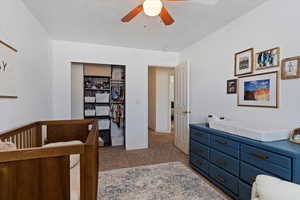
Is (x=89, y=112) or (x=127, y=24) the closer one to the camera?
(x=127, y=24)

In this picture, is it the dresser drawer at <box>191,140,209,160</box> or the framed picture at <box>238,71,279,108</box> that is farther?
the dresser drawer at <box>191,140,209,160</box>

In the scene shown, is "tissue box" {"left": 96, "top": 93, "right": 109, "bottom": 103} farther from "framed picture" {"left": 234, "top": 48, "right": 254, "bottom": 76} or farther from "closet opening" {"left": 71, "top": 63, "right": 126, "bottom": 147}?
"framed picture" {"left": 234, "top": 48, "right": 254, "bottom": 76}

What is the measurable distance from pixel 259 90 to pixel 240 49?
67cm

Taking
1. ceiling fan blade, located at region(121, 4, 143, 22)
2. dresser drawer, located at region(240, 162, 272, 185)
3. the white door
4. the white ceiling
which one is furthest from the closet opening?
dresser drawer, located at region(240, 162, 272, 185)

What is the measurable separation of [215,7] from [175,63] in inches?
78.3

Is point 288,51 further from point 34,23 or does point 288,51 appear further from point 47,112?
point 47,112

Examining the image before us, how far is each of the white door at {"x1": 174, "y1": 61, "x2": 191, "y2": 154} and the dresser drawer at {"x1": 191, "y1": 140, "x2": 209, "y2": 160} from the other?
1.99 feet

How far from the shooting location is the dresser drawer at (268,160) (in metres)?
1.26

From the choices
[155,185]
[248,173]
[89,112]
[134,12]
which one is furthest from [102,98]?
[248,173]

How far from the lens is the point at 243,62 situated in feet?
6.97

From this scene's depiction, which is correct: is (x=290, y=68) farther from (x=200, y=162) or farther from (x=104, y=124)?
(x=104, y=124)

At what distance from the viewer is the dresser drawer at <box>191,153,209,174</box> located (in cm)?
222

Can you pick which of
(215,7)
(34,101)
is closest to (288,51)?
(215,7)

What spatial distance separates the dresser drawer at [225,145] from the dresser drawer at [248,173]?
14 centimetres
